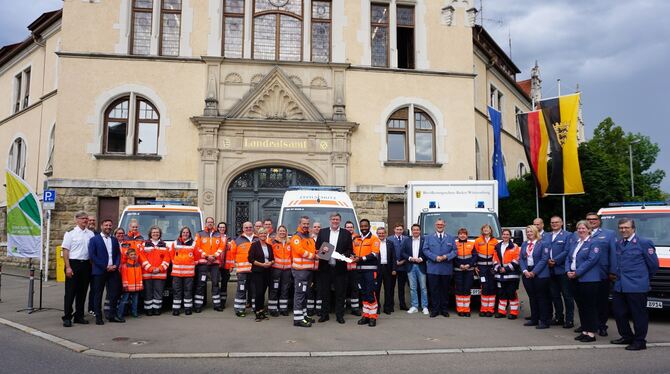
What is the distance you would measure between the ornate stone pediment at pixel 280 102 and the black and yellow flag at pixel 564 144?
757 cm

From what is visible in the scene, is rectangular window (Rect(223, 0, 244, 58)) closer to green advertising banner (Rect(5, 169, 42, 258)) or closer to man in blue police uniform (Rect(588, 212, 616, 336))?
green advertising banner (Rect(5, 169, 42, 258))

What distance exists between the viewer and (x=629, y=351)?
7773 millimetres

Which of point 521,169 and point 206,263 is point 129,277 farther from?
point 521,169

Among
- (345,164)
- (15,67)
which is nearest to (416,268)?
(345,164)

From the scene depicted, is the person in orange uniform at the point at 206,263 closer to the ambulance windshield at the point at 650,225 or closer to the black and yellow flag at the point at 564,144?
the ambulance windshield at the point at 650,225

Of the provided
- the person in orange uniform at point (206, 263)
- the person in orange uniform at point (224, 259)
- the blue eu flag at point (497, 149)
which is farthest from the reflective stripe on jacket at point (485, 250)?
the blue eu flag at point (497, 149)

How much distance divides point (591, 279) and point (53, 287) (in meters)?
14.0

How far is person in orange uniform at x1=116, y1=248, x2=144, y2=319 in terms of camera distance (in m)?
10.1

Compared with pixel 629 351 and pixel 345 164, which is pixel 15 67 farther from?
pixel 629 351

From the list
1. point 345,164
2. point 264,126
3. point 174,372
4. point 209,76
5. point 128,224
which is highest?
point 209,76

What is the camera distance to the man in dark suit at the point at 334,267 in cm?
966

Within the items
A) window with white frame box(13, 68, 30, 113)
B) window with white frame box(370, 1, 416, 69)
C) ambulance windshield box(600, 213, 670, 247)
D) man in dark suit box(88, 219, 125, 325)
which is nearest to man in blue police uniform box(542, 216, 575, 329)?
ambulance windshield box(600, 213, 670, 247)

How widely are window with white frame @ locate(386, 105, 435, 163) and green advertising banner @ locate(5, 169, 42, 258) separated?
1172cm

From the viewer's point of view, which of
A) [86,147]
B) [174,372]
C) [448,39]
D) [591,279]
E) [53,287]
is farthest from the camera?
[448,39]
